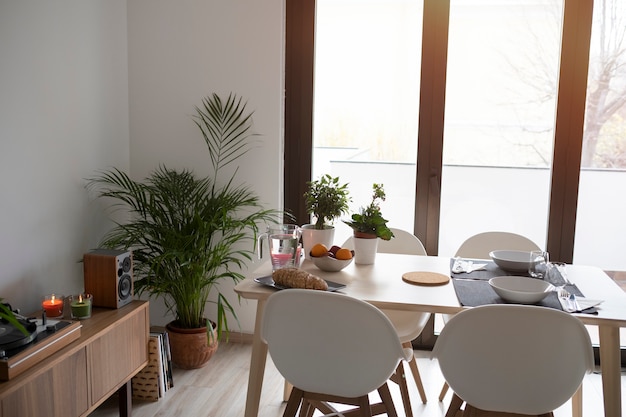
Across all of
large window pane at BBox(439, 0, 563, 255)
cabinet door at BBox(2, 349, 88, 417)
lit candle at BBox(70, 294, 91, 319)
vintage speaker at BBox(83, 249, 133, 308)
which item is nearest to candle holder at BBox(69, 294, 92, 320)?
lit candle at BBox(70, 294, 91, 319)

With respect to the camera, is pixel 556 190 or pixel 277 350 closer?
pixel 277 350

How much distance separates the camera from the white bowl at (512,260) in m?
2.53

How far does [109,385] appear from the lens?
2.62m

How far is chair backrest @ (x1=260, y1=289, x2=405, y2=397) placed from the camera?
6.25ft

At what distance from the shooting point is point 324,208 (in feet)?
8.66

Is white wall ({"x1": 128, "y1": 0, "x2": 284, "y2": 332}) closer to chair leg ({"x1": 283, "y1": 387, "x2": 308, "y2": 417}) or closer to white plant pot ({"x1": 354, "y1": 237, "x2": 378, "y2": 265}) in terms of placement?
white plant pot ({"x1": 354, "y1": 237, "x2": 378, "y2": 265})

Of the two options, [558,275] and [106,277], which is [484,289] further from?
[106,277]

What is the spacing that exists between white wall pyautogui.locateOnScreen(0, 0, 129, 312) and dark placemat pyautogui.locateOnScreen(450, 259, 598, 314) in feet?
6.14

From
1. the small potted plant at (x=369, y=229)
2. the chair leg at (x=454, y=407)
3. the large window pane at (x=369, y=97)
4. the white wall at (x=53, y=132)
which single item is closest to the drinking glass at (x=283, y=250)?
the small potted plant at (x=369, y=229)

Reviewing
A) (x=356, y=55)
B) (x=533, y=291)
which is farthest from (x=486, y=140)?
(x=533, y=291)

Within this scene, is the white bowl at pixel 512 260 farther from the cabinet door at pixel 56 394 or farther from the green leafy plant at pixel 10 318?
the green leafy plant at pixel 10 318

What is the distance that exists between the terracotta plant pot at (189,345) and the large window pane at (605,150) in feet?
6.92

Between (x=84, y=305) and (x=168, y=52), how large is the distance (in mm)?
1647

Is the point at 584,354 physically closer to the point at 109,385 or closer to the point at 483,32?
the point at 109,385
